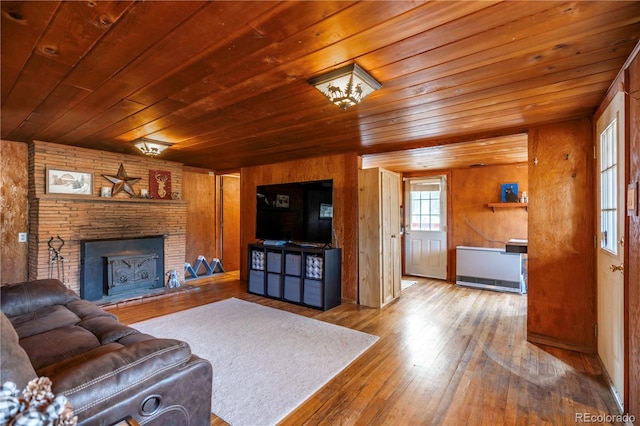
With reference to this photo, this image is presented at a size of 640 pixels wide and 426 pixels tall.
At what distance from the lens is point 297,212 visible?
449cm

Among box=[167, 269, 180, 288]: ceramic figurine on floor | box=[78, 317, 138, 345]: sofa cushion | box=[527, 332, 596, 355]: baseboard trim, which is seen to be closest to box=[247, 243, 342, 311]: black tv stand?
box=[167, 269, 180, 288]: ceramic figurine on floor

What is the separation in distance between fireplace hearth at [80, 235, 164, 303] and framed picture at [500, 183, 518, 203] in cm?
609

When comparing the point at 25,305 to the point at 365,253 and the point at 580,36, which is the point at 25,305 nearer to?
the point at 365,253

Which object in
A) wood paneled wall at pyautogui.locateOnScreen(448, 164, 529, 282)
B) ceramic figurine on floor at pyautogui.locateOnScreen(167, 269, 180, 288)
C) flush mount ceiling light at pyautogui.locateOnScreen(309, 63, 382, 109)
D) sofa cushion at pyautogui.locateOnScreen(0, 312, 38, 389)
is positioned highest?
flush mount ceiling light at pyautogui.locateOnScreen(309, 63, 382, 109)

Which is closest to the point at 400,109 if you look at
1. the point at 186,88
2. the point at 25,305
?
the point at 186,88

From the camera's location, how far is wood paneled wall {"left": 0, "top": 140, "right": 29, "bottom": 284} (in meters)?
3.75

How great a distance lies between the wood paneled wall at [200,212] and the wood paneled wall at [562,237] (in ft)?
18.2

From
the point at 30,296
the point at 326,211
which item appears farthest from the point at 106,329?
the point at 326,211

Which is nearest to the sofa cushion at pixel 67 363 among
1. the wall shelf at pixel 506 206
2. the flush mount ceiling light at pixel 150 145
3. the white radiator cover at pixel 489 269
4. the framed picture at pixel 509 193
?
the flush mount ceiling light at pixel 150 145

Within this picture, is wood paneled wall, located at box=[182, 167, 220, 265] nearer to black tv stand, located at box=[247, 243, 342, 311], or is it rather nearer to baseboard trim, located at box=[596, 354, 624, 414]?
black tv stand, located at box=[247, 243, 342, 311]

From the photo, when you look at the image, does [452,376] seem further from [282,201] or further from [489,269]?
[489,269]

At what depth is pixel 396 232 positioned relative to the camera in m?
4.45

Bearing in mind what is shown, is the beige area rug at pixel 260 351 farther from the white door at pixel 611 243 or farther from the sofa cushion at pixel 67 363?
the white door at pixel 611 243

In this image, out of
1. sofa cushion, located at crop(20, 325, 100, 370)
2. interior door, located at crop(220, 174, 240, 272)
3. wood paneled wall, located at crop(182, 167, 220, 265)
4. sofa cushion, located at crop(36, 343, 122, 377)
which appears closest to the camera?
sofa cushion, located at crop(36, 343, 122, 377)
